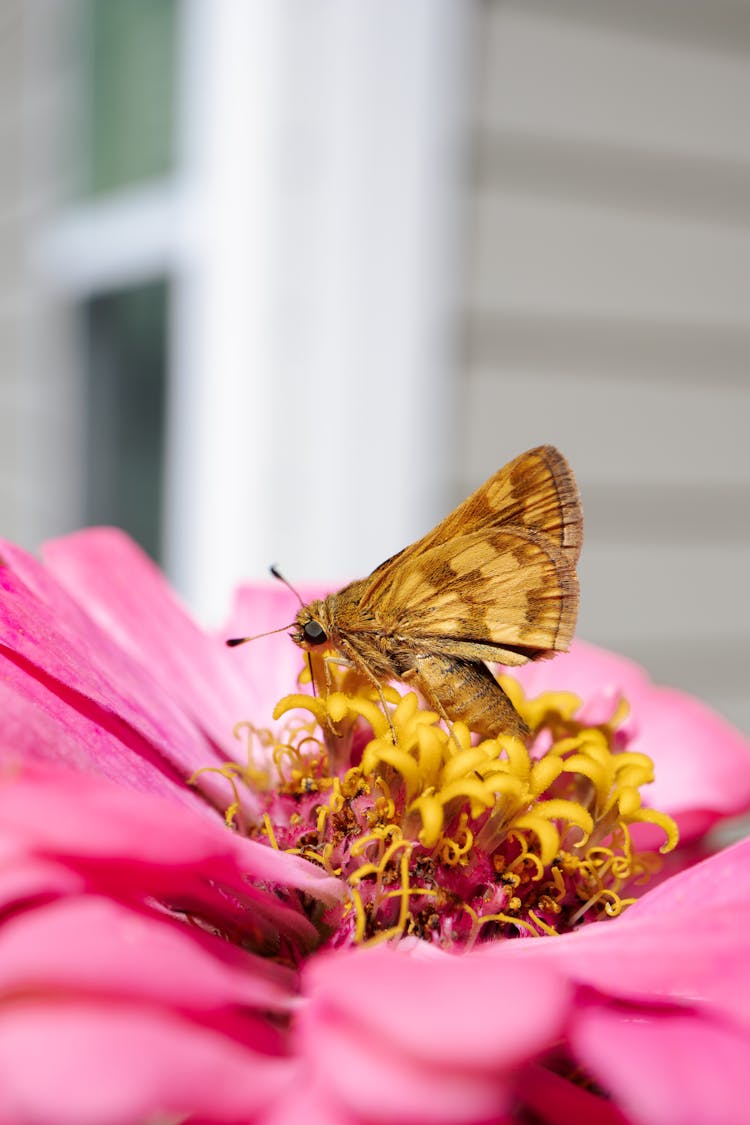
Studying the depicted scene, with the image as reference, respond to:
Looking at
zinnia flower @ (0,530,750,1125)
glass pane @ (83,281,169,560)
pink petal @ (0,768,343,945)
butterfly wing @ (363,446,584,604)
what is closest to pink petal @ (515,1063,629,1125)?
zinnia flower @ (0,530,750,1125)

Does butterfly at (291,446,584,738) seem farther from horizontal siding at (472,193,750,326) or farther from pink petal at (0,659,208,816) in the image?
horizontal siding at (472,193,750,326)

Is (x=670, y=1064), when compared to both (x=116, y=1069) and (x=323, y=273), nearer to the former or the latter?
(x=116, y=1069)

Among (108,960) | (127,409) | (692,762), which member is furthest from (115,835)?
(127,409)

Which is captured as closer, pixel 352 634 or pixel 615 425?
pixel 352 634

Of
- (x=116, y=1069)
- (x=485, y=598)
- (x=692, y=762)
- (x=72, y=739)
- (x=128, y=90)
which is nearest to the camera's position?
(x=116, y=1069)

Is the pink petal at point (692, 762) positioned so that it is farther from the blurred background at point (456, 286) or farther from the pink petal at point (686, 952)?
the blurred background at point (456, 286)

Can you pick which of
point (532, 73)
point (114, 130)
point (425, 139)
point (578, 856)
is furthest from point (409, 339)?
point (578, 856)
